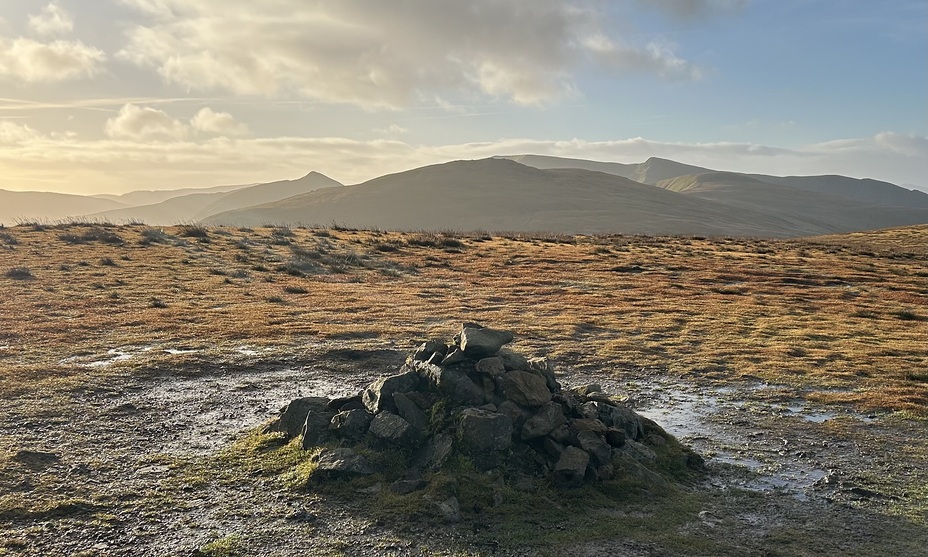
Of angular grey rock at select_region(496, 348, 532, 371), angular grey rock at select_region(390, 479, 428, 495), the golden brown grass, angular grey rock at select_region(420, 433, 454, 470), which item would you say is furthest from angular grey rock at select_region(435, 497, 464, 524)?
the golden brown grass

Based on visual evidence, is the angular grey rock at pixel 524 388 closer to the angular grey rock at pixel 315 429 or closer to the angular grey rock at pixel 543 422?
the angular grey rock at pixel 543 422

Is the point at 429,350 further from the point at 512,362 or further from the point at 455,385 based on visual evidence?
the point at 512,362

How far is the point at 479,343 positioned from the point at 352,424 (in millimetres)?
2797

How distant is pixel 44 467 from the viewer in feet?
32.0

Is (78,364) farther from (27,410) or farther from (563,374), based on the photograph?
(563,374)

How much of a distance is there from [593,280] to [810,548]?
27.3 meters

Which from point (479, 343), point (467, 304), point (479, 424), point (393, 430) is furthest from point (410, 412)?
point (467, 304)

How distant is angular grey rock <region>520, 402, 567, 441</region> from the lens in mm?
10250

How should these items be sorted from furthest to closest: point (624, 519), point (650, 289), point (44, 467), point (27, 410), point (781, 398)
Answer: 1. point (650, 289)
2. point (781, 398)
3. point (27, 410)
4. point (44, 467)
5. point (624, 519)

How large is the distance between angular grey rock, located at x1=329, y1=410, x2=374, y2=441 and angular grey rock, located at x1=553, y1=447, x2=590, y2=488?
3375mm

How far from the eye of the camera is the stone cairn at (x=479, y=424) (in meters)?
9.88

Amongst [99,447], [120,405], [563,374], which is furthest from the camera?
[563,374]

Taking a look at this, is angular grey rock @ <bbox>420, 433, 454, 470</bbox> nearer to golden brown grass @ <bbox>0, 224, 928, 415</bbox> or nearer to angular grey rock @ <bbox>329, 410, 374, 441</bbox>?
angular grey rock @ <bbox>329, 410, 374, 441</bbox>

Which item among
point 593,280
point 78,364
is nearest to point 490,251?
point 593,280
